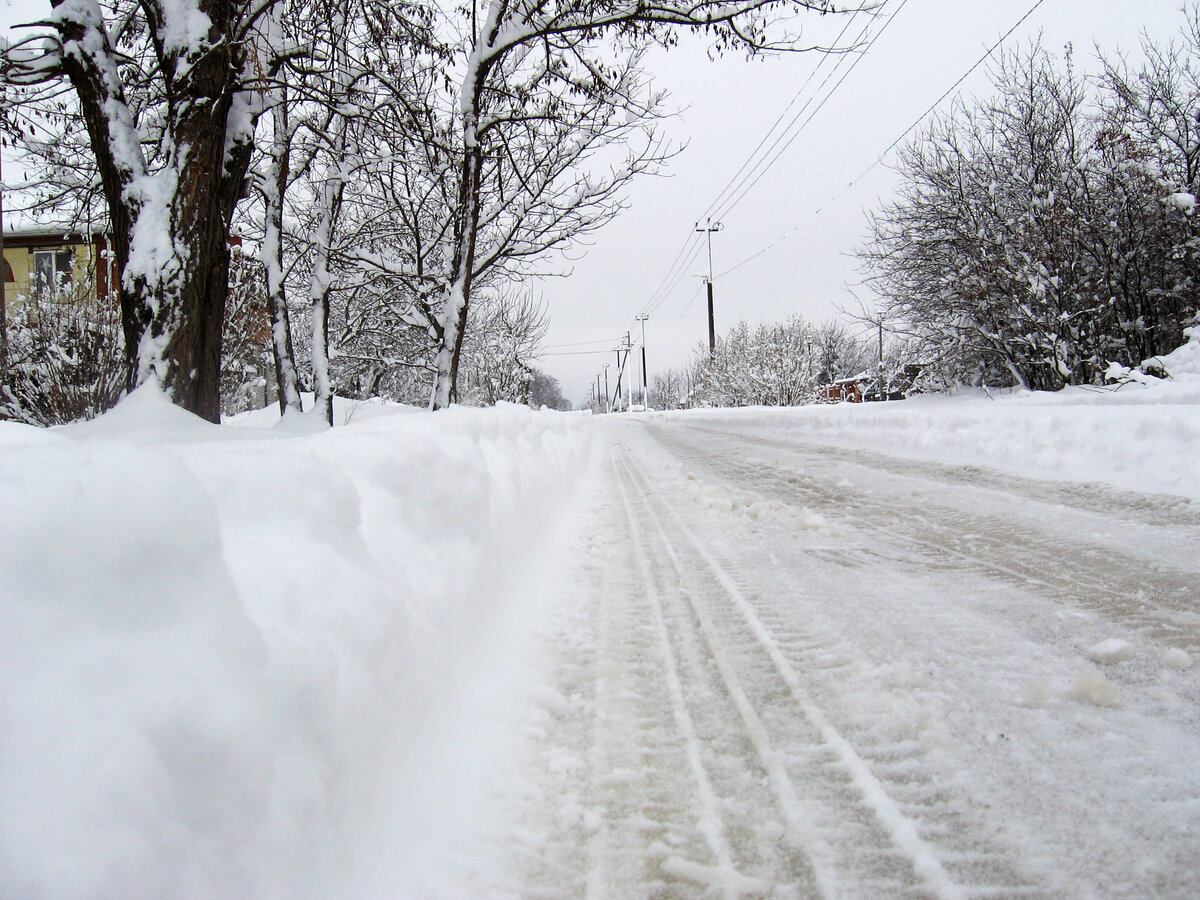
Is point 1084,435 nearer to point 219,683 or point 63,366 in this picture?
point 219,683

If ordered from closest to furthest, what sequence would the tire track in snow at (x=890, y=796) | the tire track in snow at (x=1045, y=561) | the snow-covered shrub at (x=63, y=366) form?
the tire track in snow at (x=890, y=796)
the tire track in snow at (x=1045, y=561)
the snow-covered shrub at (x=63, y=366)

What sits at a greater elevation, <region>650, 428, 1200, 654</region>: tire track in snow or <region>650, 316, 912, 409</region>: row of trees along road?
<region>650, 316, 912, 409</region>: row of trees along road

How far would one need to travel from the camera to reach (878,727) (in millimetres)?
2029

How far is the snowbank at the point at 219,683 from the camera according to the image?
0.94 metres

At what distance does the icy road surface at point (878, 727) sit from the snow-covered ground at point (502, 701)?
0.01 m

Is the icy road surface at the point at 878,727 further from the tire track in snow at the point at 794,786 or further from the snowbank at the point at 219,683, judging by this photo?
the snowbank at the point at 219,683

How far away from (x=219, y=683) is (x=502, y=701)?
1243 mm

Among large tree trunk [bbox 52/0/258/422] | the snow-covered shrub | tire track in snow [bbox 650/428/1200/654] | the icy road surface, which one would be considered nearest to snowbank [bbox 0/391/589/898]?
the icy road surface

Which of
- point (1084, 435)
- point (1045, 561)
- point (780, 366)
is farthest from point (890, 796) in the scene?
point (780, 366)

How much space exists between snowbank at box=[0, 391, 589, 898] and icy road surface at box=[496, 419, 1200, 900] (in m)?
0.36

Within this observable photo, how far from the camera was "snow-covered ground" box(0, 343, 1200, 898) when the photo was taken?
1.05m

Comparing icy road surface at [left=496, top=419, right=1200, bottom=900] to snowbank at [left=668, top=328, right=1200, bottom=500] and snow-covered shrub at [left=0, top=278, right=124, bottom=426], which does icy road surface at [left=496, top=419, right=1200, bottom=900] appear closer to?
snowbank at [left=668, top=328, right=1200, bottom=500]

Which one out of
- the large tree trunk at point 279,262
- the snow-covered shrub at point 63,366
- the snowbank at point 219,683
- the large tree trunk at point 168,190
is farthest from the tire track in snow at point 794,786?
the snow-covered shrub at point 63,366

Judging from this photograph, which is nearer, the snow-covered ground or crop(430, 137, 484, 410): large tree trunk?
the snow-covered ground
